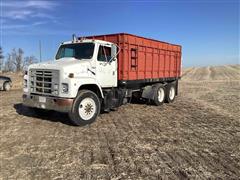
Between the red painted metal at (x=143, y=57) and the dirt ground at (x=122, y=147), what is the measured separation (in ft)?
6.23

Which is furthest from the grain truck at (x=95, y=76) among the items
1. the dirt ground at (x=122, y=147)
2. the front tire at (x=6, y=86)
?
the front tire at (x=6, y=86)

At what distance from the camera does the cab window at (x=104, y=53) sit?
10.8m

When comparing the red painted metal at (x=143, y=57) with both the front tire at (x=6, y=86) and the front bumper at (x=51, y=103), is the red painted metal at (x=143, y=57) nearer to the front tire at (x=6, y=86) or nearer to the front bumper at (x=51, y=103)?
the front bumper at (x=51, y=103)

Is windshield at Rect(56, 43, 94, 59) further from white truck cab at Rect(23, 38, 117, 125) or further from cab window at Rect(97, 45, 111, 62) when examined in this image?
cab window at Rect(97, 45, 111, 62)

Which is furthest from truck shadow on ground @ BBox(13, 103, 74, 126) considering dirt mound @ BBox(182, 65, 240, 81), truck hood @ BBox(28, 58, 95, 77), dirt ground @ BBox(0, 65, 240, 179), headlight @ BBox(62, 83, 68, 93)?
dirt mound @ BBox(182, 65, 240, 81)

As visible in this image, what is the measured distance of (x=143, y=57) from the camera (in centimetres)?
1317

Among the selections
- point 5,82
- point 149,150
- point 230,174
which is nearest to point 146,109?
point 149,150

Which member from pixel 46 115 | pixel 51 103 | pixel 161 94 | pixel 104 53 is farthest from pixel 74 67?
pixel 161 94

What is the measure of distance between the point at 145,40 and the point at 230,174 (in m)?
8.53

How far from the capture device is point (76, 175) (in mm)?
5559

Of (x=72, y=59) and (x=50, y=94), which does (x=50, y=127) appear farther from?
(x=72, y=59)

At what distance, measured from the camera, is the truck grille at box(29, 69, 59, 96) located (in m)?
9.45

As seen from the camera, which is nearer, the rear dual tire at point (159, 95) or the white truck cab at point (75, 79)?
the white truck cab at point (75, 79)

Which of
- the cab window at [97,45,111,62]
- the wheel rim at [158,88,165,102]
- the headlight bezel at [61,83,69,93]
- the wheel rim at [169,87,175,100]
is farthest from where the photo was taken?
the wheel rim at [169,87,175,100]
